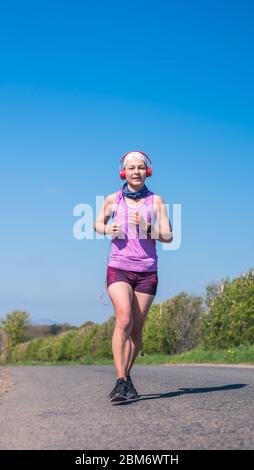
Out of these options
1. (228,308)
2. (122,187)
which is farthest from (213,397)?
(228,308)

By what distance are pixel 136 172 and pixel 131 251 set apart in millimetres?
842

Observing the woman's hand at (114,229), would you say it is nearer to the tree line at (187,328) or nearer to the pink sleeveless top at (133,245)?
the pink sleeveless top at (133,245)

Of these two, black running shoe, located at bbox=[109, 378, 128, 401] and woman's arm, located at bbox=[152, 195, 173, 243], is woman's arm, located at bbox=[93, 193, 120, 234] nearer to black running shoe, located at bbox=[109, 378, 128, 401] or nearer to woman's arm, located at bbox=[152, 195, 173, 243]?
woman's arm, located at bbox=[152, 195, 173, 243]

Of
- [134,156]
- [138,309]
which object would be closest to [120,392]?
[138,309]

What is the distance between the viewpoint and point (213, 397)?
655cm

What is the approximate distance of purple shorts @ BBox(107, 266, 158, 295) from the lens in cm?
646

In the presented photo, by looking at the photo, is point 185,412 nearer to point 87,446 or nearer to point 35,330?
point 87,446

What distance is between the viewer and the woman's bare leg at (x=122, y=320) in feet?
20.6

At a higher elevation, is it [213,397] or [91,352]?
[91,352]

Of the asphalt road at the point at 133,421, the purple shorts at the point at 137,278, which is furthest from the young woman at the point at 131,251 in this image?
the asphalt road at the point at 133,421

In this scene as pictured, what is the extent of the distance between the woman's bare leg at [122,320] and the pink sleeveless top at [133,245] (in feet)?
0.81

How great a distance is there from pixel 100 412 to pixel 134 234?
6.21 feet

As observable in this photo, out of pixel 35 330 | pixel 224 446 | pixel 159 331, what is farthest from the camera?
pixel 35 330
